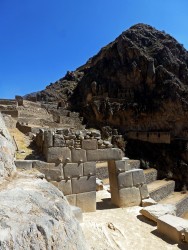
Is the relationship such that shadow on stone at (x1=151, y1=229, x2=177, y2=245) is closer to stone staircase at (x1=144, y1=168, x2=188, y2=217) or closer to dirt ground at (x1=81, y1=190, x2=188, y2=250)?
dirt ground at (x1=81, y1=190, x2=188, y2=250)

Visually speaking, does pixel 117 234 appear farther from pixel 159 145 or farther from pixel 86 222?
pixel 159 145

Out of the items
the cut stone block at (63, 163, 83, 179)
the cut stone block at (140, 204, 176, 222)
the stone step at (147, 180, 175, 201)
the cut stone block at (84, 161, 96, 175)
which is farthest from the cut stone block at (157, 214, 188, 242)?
the stone step at (147, 180, 175, 201)

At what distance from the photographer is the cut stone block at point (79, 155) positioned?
7.05m

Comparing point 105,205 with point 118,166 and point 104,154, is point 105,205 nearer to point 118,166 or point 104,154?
point 118,166

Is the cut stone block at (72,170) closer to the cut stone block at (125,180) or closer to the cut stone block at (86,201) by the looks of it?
the cut stone block at (86,201)

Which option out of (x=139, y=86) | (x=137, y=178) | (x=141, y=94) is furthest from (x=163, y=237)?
(x=139, y=86)

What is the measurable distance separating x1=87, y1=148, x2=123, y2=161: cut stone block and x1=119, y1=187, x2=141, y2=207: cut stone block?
1056 mm

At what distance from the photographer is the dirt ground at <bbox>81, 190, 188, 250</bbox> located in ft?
17.0

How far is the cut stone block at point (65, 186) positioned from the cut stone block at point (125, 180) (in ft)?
5.47

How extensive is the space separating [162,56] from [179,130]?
37.8 ft

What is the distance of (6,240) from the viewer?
7.48ft

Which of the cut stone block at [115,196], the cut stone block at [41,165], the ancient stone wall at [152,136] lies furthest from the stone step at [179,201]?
the ancient stone wall at [152,136]

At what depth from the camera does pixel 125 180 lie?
7.80 m

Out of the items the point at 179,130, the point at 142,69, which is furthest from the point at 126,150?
the point at 142,69
